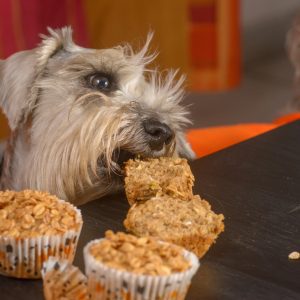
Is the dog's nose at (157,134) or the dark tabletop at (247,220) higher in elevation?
the dog's nose at (157,134)

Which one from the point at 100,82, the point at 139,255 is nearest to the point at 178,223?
the point at 139,255

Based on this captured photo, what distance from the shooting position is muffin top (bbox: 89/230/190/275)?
1224 mm

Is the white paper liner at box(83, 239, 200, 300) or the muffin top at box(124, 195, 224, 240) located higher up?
the white paper liner at box(83, 239, 200, 300)

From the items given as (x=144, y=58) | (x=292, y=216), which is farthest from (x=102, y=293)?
(x=144, y=58)

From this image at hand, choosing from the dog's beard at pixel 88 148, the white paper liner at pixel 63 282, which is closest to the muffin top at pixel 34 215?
the white paper liner at pixel 63 282

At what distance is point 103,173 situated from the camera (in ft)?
6.77

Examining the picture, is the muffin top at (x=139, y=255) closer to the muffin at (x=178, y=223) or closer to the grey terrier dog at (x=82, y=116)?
the muffin at (x=178, y=223)

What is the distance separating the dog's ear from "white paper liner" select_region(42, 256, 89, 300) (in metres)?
0.98

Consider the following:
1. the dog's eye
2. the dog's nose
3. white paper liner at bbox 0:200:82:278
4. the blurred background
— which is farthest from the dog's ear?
the blurred background

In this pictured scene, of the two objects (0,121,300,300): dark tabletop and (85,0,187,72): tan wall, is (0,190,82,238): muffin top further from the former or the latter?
(85,0,187,72): tan wall

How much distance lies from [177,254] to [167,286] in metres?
0.07

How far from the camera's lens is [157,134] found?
205 cm

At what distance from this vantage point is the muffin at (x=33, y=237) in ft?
4.57

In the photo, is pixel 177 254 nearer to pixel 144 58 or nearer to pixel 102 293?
pixel 102 293
